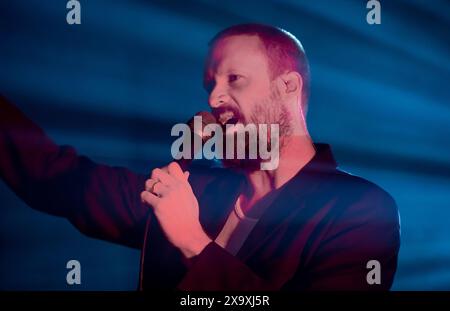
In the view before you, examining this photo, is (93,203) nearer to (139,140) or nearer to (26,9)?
(139,140)

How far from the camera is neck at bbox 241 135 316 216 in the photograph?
6.94ft

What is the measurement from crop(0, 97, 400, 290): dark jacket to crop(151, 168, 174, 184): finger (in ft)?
0.18

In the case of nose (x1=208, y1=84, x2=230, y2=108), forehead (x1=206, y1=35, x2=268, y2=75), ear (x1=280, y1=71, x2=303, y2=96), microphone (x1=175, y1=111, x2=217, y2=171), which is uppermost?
forehead (x1=206, y1=35, x2=268, y2=75)

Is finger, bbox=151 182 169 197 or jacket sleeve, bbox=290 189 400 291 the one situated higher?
finger, bbox=151 182 169 197

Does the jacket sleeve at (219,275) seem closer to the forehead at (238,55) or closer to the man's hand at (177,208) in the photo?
the man's hand at (177,208)

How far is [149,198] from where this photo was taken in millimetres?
2082

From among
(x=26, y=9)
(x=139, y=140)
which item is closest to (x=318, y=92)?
(x=139, y=140)

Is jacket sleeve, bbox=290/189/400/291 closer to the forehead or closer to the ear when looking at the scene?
the ear

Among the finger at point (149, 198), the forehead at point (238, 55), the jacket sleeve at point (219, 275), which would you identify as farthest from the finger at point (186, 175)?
the forehead at point (238, 55)

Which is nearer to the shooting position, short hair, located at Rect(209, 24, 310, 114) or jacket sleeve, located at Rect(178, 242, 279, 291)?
jacket sleeve, located at Rect(178, 242, 279, 291)

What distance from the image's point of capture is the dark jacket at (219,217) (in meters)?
2.05

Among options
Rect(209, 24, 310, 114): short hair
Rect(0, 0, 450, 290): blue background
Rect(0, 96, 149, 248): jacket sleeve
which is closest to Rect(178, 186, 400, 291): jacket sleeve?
Rect(0, 0, 450, 290): blue background

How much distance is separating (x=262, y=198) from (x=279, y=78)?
410 millimetres

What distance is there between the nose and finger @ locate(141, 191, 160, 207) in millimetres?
363
